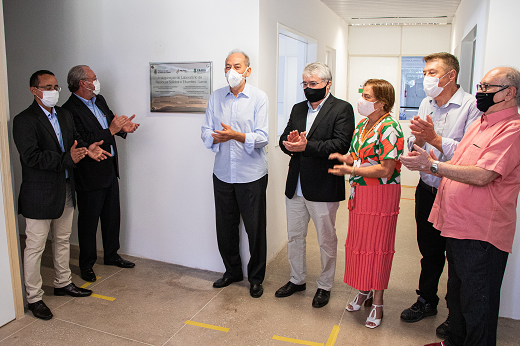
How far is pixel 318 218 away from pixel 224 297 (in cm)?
100

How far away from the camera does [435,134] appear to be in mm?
2461

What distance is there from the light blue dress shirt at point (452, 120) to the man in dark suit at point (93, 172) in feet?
7.96

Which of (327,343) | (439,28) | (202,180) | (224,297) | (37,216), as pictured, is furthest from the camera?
(439,28)

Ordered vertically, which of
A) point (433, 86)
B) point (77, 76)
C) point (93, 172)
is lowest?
point (93, 172)

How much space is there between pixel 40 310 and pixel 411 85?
21.8 feet

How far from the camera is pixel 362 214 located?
108 inches

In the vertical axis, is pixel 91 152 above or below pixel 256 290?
above

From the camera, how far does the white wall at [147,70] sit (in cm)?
356

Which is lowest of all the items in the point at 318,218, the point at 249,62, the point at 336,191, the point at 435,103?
the point at 318,218

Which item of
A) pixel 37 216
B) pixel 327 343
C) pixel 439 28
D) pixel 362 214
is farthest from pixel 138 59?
pixel 439 28

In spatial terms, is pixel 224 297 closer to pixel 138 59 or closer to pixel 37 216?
pixel 37 216

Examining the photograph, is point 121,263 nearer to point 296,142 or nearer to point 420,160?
point 296,142

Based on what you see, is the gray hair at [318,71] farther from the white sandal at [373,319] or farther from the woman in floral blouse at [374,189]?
the white sandal at [373,319]

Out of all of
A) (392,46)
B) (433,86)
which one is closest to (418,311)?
(433,86)
